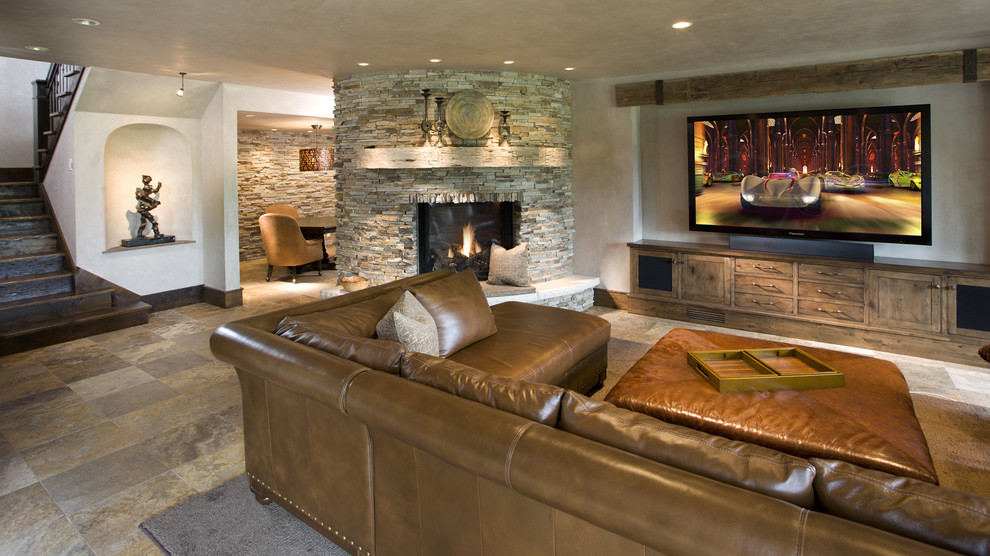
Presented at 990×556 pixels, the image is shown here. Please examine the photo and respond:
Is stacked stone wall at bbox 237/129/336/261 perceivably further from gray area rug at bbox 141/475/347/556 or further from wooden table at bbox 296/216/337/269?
gray area rug at bbox 141/475/347/556

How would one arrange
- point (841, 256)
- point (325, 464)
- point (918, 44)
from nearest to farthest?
point (325, 464) → point (918, 44) → point (841, 256)

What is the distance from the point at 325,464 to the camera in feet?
7.27

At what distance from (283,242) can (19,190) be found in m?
2.77

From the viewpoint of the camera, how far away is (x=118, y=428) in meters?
3.49

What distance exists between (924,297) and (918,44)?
1.93 meters

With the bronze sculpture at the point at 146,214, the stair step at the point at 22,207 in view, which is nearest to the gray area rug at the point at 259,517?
the bronze sculpture at the point at 146,214

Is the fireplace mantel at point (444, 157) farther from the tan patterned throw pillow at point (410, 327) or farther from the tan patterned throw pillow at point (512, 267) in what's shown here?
the tan patterned throw pillow at point (410, 327)

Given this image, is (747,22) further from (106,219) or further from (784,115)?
(106,219)

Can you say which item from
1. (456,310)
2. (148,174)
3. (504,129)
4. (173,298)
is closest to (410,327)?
(456,310)

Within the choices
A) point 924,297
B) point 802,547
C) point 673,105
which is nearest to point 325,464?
point 802,547

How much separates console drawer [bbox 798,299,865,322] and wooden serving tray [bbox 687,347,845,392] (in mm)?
1933

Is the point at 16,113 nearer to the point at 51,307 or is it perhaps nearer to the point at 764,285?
the point at 51,307

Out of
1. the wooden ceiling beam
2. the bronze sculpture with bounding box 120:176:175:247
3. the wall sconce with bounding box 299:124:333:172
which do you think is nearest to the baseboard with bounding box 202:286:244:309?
the bronze sculpture with bounding box 120:176:175:247

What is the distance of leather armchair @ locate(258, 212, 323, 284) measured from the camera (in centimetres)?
761
